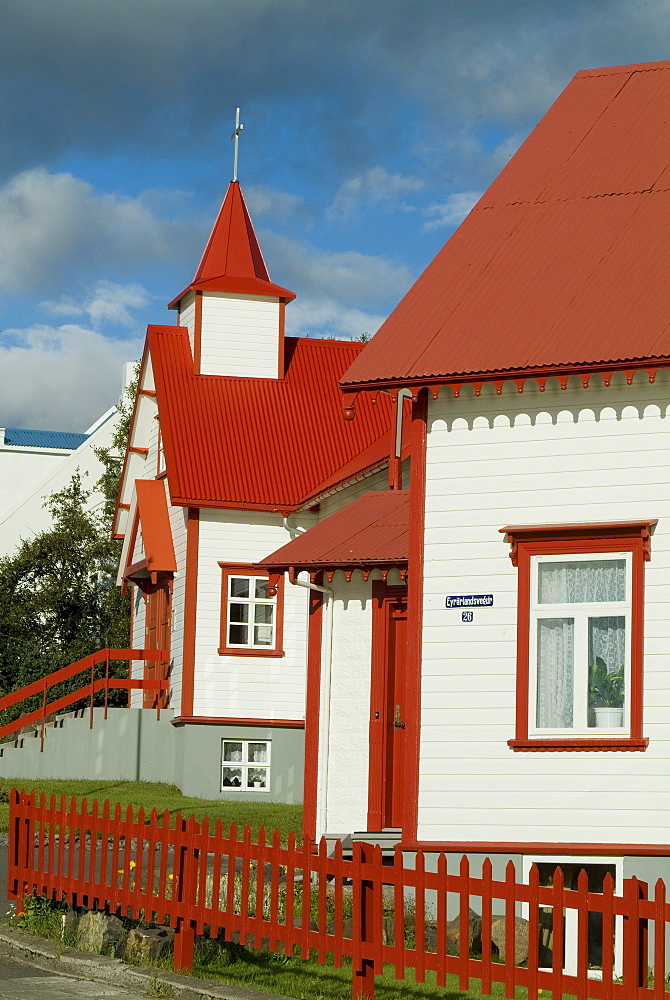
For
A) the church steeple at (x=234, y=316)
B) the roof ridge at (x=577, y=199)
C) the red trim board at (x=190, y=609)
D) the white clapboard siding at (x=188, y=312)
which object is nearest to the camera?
the roof ridge at (x=577, y=199)

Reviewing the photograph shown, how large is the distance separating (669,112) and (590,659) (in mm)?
6270

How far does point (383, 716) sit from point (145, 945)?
6.32m

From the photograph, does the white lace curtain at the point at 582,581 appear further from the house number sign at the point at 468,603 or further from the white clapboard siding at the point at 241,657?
the white clapboard siding at the point at 241,657

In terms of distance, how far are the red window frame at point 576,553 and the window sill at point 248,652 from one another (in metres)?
12.7

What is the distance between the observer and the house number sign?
1295cm

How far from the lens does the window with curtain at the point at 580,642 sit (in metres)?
Result: 12.5

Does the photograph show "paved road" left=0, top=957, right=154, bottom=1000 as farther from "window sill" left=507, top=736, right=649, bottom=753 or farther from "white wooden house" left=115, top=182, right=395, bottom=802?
"white wooden house" left=115, top=182, right=395, bottom=802

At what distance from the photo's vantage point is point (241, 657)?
2497cm

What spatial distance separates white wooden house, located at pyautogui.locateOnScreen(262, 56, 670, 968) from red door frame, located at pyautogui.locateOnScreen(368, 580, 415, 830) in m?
2.69

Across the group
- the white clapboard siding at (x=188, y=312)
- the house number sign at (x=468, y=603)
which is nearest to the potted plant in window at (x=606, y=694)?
the house number sign at (x=468, y=603)

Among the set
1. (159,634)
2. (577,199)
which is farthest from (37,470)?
(577,199)

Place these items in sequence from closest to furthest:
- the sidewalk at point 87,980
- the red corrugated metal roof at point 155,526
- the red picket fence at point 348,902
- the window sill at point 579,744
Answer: the red picket fence at point 348,902
the sidewalk at point 87,980
the window sill at point 579,744
the red corrugated metal roof at point 155,526

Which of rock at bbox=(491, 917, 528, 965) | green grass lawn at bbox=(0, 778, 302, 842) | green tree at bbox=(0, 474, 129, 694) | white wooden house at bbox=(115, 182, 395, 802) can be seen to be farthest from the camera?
green tree at bbox=(0, 474, 129, 694)

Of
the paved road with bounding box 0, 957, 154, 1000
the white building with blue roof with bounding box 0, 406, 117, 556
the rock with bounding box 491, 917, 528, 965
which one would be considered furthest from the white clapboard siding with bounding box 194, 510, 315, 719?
the white building with blue roof with bounding box 0, 406, 117, 556
